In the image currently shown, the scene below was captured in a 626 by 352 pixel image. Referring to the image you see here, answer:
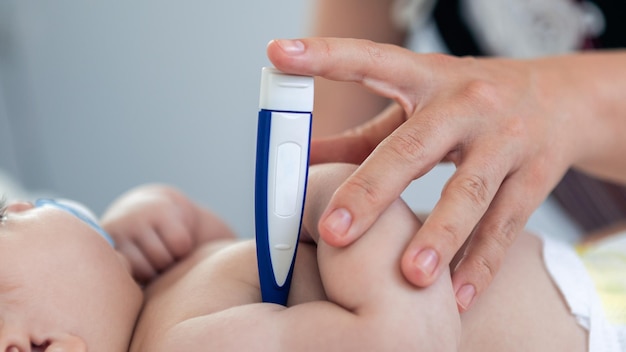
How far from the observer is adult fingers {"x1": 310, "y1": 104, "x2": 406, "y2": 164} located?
73cm

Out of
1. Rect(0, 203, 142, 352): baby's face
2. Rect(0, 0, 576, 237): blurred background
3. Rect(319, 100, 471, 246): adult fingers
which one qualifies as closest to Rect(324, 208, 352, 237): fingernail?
Rect(319, 100, 471, 246): adult fingers

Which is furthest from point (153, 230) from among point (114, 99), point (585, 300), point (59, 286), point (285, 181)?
point (114, 99)

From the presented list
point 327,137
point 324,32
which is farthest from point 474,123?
point 324,32

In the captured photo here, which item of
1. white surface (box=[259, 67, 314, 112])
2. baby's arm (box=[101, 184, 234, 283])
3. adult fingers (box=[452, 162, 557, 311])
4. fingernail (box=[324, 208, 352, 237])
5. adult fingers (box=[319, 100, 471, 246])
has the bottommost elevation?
baby's arm (box=[101, 184, 234, 283])

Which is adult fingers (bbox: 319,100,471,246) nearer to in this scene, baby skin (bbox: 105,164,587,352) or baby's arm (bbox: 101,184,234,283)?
baby skin (bbox: 105,164,587,352)

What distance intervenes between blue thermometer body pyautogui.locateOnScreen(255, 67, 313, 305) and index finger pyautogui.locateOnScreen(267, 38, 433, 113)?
13 mm

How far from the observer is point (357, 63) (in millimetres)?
591

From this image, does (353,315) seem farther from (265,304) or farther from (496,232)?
(496,232)

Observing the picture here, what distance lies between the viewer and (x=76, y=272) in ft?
2.06

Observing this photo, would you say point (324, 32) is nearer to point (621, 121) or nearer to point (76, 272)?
point (621, 121)

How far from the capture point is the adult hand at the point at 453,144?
20.9 inches

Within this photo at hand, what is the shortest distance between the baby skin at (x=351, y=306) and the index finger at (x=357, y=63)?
0.09 m

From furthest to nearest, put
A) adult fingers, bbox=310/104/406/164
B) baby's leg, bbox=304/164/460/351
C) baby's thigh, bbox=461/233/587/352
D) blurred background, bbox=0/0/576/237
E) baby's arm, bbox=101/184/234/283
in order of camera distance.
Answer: blurred background, bbox=0/0/576/237 < baby's arm, bbox=101/184/234/283 < adult fingers, bbox=310/104/406/164 < baby's thigh, bbox=461/233/587/352 < baby's leg, bbox=304/164/460/351

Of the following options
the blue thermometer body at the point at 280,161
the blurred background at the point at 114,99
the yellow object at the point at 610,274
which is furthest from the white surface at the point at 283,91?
the blurred background at the point at 114,99
